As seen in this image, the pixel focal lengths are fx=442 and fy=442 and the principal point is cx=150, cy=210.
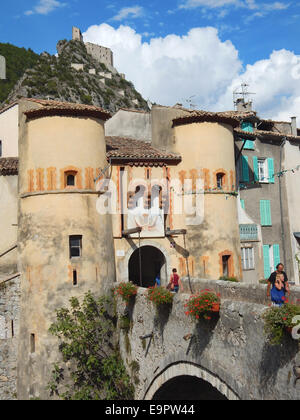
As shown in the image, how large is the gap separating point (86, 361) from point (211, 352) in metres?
7.35

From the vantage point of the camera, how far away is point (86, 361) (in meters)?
16.6

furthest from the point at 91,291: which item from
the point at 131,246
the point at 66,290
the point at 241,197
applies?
the point at 241,197

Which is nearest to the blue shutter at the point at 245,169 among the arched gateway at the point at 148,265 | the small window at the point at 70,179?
the arched gateway at the point at 148,265

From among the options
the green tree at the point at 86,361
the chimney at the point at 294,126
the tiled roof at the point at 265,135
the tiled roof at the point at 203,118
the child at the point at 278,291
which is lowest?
the green tree at the point at 86,361

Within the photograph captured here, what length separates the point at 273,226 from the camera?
2573 cm

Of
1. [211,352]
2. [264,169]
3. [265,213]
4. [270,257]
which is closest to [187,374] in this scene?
[211,352]

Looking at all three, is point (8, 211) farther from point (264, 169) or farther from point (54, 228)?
point (264, 169)

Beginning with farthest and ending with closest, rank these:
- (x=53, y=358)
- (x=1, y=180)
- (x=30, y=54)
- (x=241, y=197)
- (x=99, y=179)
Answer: (x=30, y=54), (x=241, y=197), (x=1, y=180), (x=99, y=179), (x=53, y=358)

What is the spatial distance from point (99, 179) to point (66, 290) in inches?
184

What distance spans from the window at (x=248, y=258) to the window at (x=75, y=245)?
31.6ft

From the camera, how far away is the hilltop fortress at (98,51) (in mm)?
98875

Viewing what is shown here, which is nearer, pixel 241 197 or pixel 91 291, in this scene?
pixel 91 291

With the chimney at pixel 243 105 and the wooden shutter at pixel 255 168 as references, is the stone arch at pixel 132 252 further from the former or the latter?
the chimney at pixel 243 105
